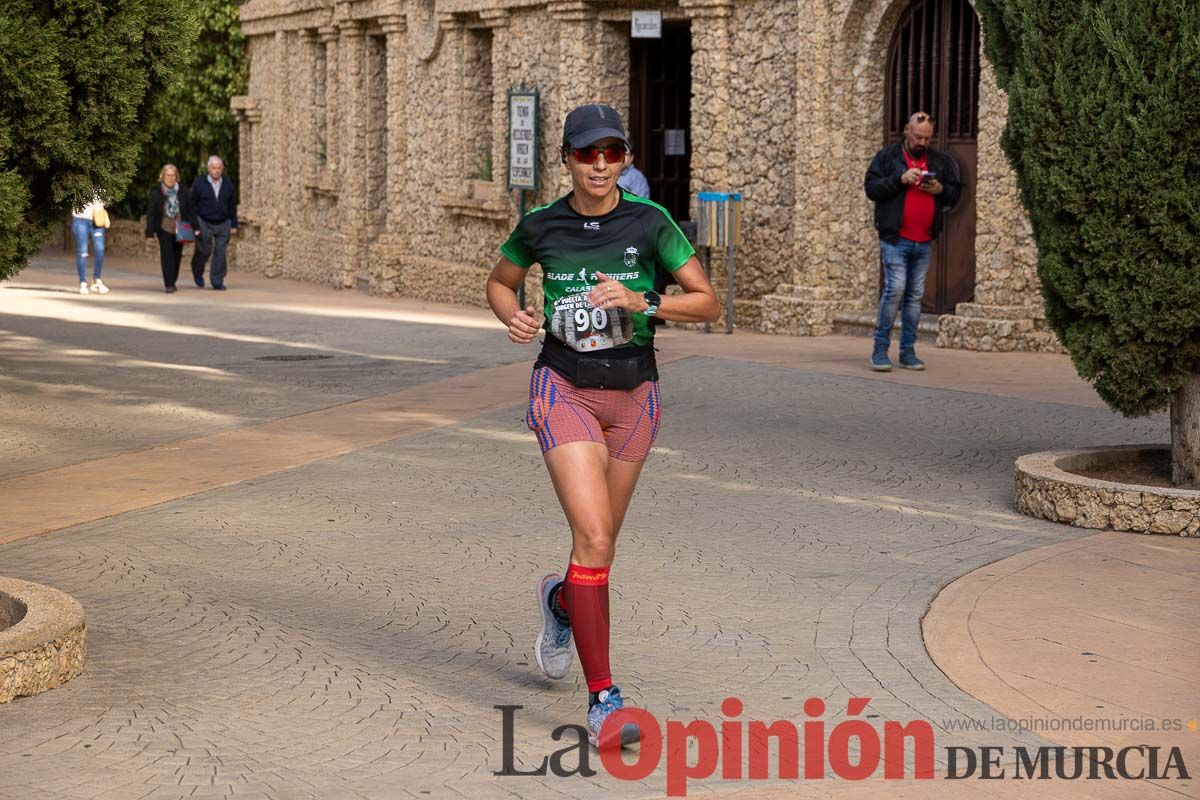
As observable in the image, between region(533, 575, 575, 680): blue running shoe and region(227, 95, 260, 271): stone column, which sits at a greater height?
region(227, 95, 260, 271): stone column

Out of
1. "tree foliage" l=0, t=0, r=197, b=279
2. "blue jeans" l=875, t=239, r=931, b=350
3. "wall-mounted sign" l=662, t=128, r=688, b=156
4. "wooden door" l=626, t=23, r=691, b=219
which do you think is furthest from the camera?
"wooden door" l=626, t=23, r=691, b=219

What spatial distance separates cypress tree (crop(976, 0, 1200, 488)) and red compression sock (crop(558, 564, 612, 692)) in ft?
13.3

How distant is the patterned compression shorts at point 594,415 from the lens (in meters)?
5.49

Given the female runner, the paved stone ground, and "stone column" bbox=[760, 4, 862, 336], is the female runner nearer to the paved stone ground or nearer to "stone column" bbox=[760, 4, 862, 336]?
the paved stone ground

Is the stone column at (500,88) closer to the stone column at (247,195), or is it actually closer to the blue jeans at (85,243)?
the blue jeans at (85,243)

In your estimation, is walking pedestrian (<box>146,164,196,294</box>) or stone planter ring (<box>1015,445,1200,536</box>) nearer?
stone planter ring (<box>1015,445,1200,536</box>)

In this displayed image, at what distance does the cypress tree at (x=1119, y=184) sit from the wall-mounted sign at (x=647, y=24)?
1012cm

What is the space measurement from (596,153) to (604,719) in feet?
5.35

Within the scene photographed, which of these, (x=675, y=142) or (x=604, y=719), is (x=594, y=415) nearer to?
(x=604, y=719)

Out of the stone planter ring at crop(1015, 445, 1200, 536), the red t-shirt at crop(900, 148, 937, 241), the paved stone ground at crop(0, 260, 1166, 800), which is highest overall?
the red t-shirt at crop(900, 148, 937, 241)

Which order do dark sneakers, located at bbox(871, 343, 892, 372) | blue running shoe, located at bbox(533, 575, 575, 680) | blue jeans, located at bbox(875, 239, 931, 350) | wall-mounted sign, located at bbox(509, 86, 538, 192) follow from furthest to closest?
wall-mounted sign, located at bbox(509, 86, 538, 192)
dark sneakers, located at bbox(871, 343, 892, 372)
blue jeans, located at bbox(875, 239, 931, 350)
blue running shoe, located at bbox(533, 575, 575, 680)

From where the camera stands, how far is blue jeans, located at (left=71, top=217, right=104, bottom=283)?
78.7 feet

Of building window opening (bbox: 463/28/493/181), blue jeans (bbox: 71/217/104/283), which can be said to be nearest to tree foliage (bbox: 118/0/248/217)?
blue jeans (bbox: 71/217/104/283)

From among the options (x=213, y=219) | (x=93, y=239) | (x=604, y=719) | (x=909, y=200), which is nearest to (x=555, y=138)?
(x=213, y=219)
